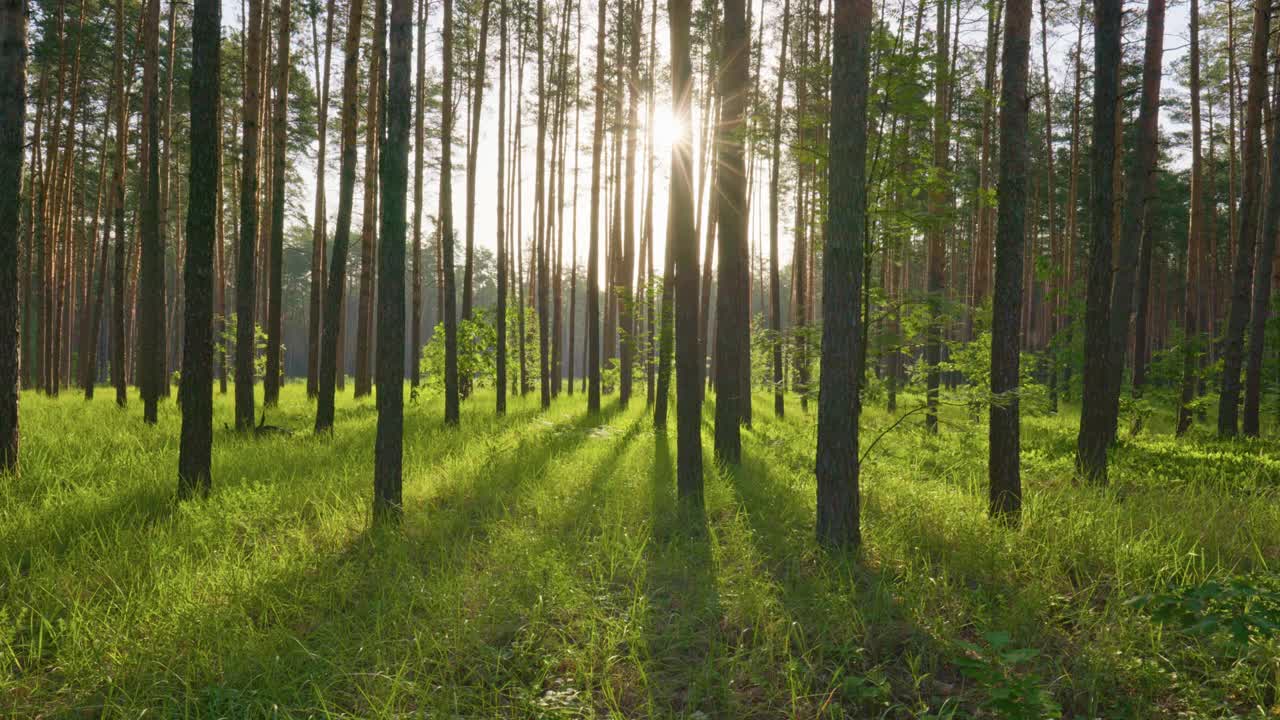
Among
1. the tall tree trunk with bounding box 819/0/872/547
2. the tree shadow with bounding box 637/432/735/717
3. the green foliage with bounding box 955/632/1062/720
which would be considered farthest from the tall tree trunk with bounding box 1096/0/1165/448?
the green foliage with bounding box 955/632/1062/720

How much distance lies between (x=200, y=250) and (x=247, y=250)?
368 cm

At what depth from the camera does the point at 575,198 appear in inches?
861

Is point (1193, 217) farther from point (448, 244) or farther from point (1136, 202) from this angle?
point (448, 244)

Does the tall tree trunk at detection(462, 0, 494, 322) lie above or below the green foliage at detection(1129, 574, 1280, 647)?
above

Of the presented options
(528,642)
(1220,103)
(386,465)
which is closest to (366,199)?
(386,465)

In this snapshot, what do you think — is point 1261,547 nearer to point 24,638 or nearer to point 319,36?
point 24,638

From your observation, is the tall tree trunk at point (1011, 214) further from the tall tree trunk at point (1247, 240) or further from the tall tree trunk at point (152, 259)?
the tall tree trunk at point (152, 259)

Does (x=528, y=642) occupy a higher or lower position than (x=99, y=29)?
lower

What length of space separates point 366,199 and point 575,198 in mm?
7569

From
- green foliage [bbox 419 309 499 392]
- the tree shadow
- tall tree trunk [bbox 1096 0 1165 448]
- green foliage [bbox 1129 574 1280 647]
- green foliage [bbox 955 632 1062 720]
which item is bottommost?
the tree shadow

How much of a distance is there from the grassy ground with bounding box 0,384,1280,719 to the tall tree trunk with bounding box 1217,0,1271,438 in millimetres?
5666

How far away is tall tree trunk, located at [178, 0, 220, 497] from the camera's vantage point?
5820 mm

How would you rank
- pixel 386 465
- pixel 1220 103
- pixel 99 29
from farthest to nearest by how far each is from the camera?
pixel 1220 103 → pixel 99 29 → pixel 386 465

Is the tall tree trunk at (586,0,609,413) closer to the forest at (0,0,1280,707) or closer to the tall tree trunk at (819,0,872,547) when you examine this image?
the forest at (0,0,1280,707)
